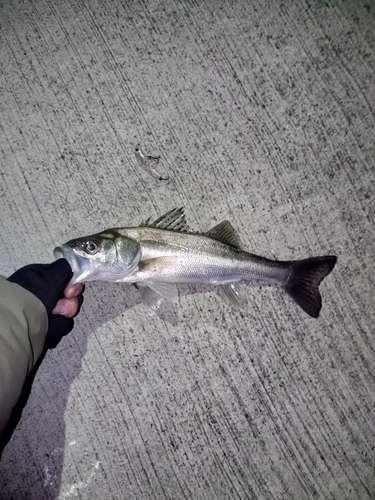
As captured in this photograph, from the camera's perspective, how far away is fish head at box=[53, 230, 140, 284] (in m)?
2.30

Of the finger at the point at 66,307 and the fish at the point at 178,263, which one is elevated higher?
the fish at the point at 178,263

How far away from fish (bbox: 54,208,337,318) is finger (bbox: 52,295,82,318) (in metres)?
0.34

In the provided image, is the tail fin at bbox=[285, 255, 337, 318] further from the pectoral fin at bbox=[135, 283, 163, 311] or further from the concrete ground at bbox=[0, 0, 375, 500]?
the pectoral fin at bbox=[135, 283, 163, 311]

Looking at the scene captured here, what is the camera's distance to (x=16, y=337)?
83.9 inches

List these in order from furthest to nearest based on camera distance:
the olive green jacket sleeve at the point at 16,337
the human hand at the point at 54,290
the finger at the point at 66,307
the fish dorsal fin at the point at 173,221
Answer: the finger at the point at 66,307, the fish dorsal fin at the point at 173,221, the human hand at the point at 54,290, the olive green jacket sleeve at the point at 16,337

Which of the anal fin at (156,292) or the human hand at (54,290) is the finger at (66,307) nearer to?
the human hand at (54,290)

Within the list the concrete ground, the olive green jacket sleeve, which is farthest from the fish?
the olive green jacket sleeve

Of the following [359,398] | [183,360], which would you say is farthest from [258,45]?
[359,398]

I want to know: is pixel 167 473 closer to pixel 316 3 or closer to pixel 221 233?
pixel 221 233

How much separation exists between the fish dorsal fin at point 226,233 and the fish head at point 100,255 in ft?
1.81

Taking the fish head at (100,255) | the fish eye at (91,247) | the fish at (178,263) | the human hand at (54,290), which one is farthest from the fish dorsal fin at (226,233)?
the human hand at (54,290)

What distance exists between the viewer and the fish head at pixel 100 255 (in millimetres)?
2301

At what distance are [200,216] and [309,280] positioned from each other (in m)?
0.91

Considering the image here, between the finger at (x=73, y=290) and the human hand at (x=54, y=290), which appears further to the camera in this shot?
the finger at (x=73, y=290)
